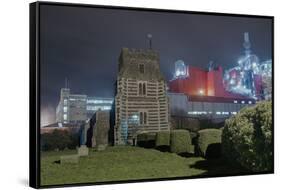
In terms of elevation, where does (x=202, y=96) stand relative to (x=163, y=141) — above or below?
above

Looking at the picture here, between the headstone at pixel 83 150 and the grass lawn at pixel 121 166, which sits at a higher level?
the headstone at pixel 83 150

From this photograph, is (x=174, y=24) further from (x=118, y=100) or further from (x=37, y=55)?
(x=37, y=55)

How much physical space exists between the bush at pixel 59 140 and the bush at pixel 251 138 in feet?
7.41

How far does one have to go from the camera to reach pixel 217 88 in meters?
8.94

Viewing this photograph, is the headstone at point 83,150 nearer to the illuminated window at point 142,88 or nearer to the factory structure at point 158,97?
the factory structure at point 158,97

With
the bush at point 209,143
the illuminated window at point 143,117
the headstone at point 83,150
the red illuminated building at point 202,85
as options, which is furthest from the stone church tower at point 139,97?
the bush at point 209,143

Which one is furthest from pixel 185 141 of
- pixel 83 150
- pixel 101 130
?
pixel 83 150

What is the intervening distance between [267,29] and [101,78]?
273 centimetres

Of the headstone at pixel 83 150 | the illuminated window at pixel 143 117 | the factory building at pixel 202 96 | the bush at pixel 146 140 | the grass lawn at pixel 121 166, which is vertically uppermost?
the factory building at pixel 202 96

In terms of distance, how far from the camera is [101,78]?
26.3ft

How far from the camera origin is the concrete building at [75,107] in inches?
307

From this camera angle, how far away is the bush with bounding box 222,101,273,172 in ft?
29.3

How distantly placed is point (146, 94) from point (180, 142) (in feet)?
2.66

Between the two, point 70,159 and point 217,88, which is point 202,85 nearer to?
point 217,88
